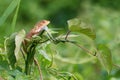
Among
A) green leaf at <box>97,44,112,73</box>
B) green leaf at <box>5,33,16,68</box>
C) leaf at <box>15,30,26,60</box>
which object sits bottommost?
green leaf at <box>97,44,112,73</box>

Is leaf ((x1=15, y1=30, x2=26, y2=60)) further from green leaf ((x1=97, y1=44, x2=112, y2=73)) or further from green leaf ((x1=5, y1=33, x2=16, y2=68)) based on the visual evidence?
green leaf ((x1=97, y1=44, x2=112, y2=73))

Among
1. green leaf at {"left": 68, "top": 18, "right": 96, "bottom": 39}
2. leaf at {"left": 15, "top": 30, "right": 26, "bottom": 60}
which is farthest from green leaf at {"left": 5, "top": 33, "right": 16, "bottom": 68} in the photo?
green leaf at {"left": 68, "top": 18, "right": 96, "bottom": 39}

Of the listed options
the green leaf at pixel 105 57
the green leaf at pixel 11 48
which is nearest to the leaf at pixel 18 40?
the green leaf at pixel 11 48

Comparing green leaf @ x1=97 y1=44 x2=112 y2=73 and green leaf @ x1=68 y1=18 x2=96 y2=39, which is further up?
green leaf @ x1=68 y1=18 x2=96 y2=39

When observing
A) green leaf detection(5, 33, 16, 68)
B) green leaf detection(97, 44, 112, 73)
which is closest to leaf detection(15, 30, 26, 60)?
green leaf detection(5, 33, 16, 68)

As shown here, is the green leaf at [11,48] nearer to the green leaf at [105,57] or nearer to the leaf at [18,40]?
the leaf at [18,40]

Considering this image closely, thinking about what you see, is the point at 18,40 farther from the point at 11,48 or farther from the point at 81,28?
the point at 81,28

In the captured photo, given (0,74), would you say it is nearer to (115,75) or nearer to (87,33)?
(87,33)

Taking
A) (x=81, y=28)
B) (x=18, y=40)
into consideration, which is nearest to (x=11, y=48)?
(x=18, y=40)

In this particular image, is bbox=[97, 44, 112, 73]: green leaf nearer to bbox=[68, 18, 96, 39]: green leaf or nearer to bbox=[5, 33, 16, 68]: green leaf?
bbox=[68, 18, 96, 39]: green leaf

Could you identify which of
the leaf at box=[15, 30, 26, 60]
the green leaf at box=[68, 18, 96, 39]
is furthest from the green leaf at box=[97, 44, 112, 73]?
the leaf at box=[15, 30, 26, 60]

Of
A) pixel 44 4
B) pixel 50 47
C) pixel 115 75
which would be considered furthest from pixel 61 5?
pixel 50 47
